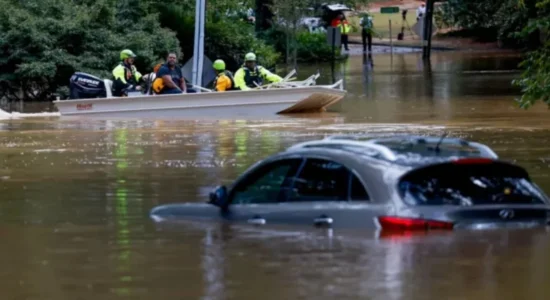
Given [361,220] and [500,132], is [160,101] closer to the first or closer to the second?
[500,132]

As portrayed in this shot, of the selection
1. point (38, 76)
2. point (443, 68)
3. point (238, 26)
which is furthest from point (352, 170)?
Result: point (443, 68)

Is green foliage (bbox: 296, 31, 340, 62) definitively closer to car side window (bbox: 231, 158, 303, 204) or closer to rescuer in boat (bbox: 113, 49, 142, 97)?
rescuer in boat (bbox: 113, 49, 142, 97)

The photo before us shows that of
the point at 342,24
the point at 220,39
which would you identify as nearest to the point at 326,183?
the point at 220,39

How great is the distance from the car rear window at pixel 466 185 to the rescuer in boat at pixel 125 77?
20306 mm

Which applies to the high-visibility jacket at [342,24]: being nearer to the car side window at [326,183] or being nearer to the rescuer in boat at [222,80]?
the rescuer in boat at [222,80]

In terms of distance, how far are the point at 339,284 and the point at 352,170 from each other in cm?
112

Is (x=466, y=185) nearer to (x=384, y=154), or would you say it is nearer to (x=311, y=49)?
(x=384, y=154)

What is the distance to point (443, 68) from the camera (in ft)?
153

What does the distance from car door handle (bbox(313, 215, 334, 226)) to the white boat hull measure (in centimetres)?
1843

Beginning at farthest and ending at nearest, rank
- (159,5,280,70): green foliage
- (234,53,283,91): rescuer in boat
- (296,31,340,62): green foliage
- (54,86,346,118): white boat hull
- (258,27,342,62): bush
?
(296,31,340,62): green foliage → (258,27,342,62): bush → (159,5,280,70): green foliage → (234,53,283,91): rescuer in boat → (54,86,346,118): white boat hull

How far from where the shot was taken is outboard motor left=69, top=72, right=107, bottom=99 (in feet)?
96.8

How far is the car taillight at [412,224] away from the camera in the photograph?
9.42 meters

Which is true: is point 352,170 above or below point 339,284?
above

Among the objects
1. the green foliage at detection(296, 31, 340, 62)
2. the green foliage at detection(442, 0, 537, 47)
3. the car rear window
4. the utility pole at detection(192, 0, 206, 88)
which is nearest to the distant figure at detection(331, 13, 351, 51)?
the green foliage at detection(296, 31, 340, 62)
